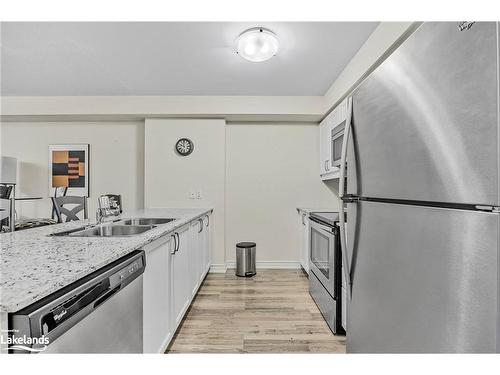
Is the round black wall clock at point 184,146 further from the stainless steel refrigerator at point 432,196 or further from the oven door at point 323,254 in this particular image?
the stainless steel refrigerator at point 432,196

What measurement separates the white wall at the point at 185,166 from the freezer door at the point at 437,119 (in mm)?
3017

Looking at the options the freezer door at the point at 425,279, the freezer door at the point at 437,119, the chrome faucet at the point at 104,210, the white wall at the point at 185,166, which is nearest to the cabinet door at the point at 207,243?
the white wall at the point at 185,166

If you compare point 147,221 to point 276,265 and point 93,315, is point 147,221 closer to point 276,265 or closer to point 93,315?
point 93,315

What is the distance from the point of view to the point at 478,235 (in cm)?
69

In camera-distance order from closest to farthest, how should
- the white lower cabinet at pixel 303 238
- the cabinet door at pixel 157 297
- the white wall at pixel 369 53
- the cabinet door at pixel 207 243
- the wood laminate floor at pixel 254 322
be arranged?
1. the cabinet door at pixel 157 297
2. the white wall at pixel 369 53
3. the wood laminate floor at pixel 254 322
4. the cabinet door at pixel 207 243
5. the white lower cabinet at pixel 303 238

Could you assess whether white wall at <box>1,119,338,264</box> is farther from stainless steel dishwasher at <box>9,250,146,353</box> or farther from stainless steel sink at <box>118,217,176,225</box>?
stainless steel dishwasher at <box>9,250,146,353</box>

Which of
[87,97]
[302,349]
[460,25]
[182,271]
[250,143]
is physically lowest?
[302,349]

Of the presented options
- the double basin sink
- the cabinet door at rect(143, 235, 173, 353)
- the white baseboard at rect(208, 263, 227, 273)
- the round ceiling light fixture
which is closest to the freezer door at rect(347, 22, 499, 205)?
the cabinet door at rect(143, 235, 173, 353)

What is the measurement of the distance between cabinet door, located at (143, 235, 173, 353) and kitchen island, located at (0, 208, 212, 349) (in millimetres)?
136

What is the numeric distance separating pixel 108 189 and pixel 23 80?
1.70 m

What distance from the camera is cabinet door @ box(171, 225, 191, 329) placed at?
200 cm

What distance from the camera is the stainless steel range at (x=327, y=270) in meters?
2.19

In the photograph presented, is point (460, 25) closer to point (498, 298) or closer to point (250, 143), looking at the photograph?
point (498, 298)
